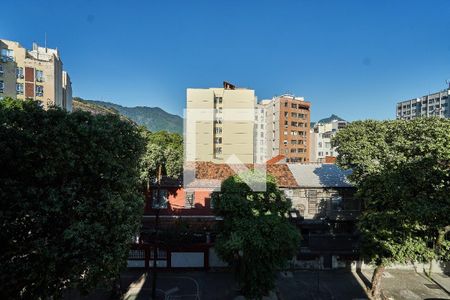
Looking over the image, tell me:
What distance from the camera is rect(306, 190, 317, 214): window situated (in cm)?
3147

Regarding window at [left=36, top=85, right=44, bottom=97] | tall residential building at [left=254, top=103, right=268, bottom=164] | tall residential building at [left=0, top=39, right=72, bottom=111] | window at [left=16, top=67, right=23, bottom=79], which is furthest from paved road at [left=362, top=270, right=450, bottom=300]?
tall residential building at [left=254, top=103, right=268, bottom=164]

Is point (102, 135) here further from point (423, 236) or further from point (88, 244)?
point (423, 236)

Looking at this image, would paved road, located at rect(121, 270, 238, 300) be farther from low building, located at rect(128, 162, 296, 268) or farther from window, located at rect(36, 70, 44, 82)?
window, located at rect(36, 70, 44, 82)

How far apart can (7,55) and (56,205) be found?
54.7 metres

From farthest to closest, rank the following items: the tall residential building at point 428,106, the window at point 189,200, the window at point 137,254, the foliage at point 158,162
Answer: the tall residential building at point 428,106 → the window at point 189,200 → the foliage at point 158,162 → the window at point 137,254

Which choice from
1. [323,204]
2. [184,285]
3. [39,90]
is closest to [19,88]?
[39,90]

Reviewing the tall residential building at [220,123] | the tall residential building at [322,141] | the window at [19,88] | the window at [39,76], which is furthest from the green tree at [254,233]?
the tall residential building at [322,141]

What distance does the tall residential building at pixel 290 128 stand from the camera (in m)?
80.6

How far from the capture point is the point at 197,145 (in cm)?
7444

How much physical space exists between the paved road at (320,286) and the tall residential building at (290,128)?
56.6 m

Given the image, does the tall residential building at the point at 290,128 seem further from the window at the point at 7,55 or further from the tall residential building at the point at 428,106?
the window at the point at 7,55

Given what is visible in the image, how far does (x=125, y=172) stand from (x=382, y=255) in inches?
672

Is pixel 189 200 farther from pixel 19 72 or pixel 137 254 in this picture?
pixel 19 72

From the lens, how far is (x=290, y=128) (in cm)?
8131
